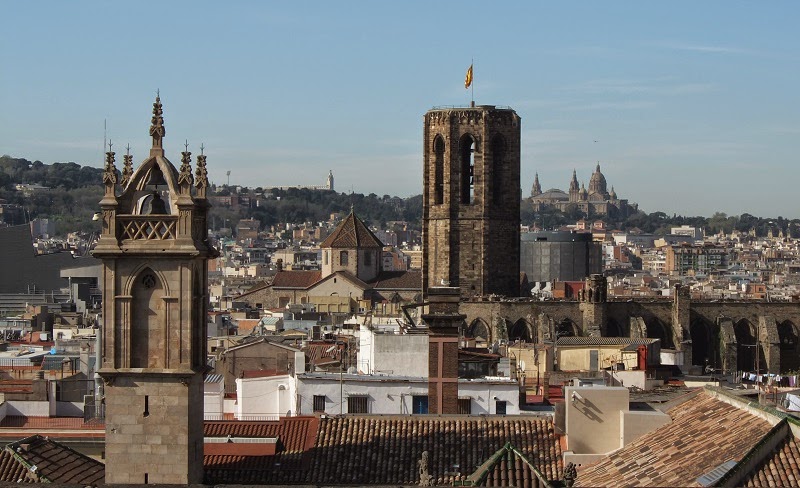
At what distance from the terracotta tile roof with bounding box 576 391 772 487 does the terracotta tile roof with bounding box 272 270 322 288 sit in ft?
225

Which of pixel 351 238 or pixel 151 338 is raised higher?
pixel 351 238

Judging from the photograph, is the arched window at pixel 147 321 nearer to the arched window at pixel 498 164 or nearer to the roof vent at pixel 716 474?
the roof vent at pixel 716 474

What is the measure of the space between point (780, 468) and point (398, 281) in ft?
229

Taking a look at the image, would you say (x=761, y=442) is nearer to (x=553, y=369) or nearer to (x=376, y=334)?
(x=376, y=334)

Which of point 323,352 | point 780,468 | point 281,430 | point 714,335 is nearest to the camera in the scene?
point 780,468

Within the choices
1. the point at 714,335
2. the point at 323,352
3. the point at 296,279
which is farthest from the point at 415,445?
the point at 296,279

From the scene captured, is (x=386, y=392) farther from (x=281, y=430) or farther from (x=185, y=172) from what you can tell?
(x=185, y=172)

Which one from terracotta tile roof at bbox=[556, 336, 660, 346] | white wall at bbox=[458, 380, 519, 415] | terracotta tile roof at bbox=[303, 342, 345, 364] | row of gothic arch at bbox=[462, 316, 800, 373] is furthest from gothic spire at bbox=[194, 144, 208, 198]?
row of gothic arch at bbox=[462, 316, 800, 373]

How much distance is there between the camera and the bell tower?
221 ft

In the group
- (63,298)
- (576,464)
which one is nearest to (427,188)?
(63,298)

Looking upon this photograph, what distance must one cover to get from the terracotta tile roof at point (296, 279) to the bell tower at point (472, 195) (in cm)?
2099

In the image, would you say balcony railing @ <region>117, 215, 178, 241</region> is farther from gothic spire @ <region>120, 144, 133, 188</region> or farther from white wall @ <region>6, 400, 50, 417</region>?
white wall @ <region>6, 400, 50, 417</region>

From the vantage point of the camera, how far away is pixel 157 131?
18719 mm

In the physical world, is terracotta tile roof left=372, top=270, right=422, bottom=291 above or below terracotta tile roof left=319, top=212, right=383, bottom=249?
below
